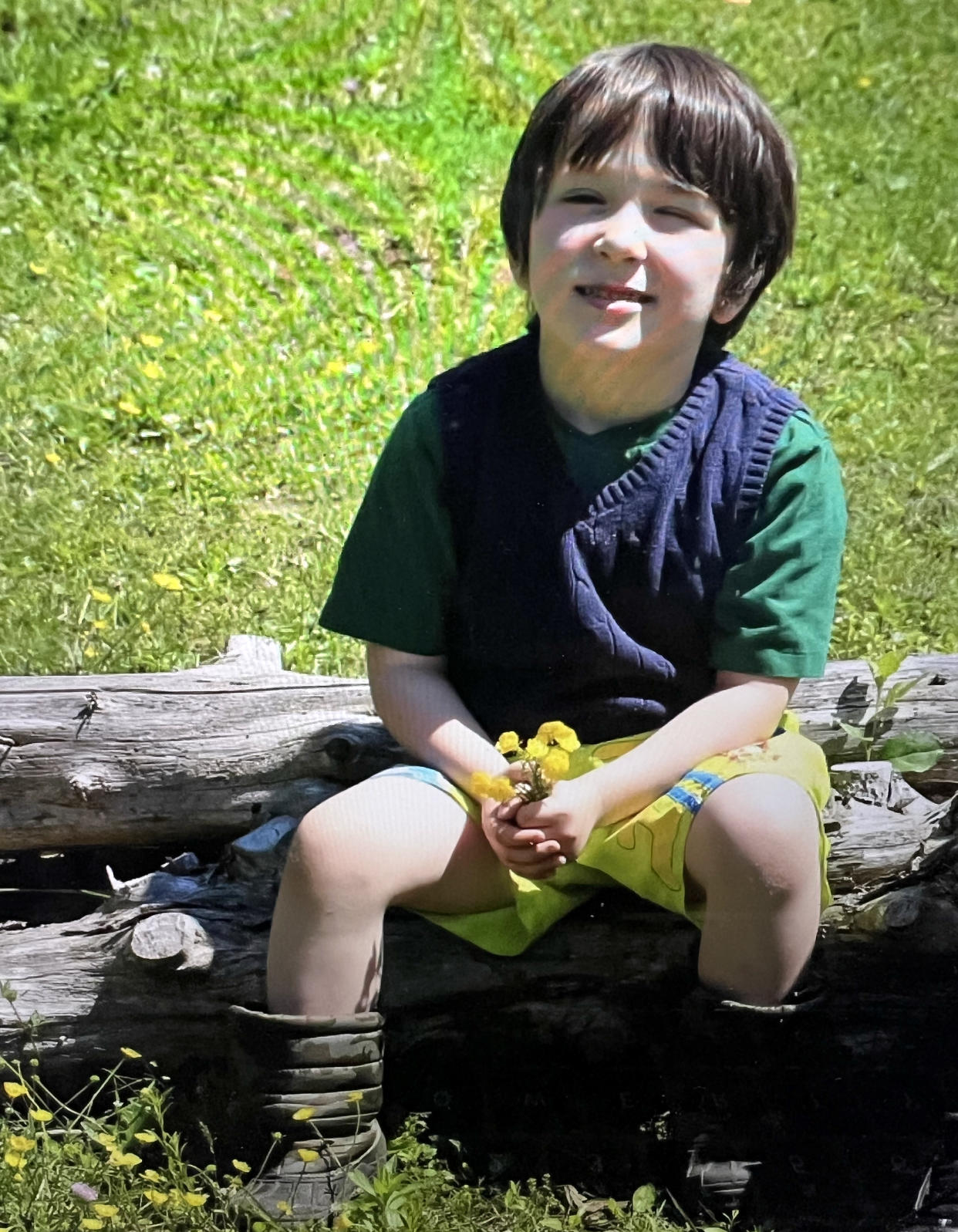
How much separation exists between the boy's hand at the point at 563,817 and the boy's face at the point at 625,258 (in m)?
0.62

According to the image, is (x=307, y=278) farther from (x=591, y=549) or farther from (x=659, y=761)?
(x=659, y=761)

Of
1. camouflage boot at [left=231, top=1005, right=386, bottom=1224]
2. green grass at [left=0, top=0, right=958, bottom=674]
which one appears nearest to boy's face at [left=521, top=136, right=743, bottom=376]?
camouflage boot at [left=231, top=1005, right=386, bottom=1224]

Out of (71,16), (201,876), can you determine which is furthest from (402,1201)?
(71,16)

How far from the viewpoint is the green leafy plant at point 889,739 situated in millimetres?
2941

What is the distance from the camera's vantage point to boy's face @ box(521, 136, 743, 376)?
2.40 m

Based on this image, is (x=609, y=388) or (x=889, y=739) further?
(x=889, y=739)

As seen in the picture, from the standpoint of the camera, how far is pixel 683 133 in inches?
94.2

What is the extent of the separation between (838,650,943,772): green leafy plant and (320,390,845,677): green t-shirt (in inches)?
17.8

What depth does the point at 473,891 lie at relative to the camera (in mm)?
2496

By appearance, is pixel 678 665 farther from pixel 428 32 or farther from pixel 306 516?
pixel 428 32

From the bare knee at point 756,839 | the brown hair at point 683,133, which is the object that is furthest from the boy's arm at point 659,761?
the brown hair at point 683,133

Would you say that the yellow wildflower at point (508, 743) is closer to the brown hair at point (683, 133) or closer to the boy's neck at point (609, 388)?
the boy's neck at point (609, 388)

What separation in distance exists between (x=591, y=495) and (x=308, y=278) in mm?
2258

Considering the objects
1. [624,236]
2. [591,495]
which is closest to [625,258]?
[624,236]
